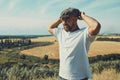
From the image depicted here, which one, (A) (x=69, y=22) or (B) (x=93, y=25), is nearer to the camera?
(B) (x=93, y=25)

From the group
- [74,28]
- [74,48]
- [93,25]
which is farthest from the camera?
[74,28]

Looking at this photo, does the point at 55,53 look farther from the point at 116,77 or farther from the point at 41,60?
the point at 116,77

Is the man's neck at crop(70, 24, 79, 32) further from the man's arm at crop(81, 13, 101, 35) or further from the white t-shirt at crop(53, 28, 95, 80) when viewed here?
the man's arm at crop(81, 13, 101, 35)

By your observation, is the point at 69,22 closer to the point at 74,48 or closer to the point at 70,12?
the point at 70,12

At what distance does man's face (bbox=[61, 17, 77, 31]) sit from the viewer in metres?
4.16

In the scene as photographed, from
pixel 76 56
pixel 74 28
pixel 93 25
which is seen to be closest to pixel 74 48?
pixel 76 56

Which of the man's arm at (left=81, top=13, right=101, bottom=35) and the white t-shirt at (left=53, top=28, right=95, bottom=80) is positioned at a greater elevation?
the man's arm at (left=81, top=13, right=101, bottom=35)

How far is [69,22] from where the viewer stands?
13.7 ft

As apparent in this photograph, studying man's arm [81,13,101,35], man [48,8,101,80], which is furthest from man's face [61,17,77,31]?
man's arm [81,13,101,35]

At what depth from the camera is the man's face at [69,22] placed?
4160 millimetres

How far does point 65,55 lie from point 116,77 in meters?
6.09

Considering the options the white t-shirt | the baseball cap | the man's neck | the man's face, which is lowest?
the white t-shirt

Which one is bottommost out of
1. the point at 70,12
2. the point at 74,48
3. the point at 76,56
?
the point at 76,56

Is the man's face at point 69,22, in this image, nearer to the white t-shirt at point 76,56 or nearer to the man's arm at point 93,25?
the white t-shirt at point 76,56
